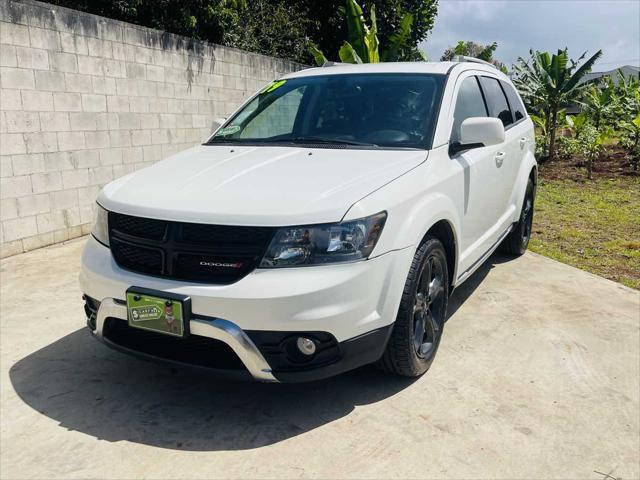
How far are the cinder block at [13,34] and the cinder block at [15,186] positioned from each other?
50.8 inches

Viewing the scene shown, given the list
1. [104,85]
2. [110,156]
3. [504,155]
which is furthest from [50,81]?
[504,155]

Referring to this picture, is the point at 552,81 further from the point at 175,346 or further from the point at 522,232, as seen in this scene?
the point at 175,346

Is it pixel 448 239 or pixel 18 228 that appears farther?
pixel 18 228

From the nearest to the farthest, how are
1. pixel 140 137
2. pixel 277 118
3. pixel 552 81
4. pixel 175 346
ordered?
pixel 175 346, pixel 277 118, pixel 140 137, pixel 552 81

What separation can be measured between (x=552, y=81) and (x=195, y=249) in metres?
12.0

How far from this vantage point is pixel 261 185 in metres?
2.79

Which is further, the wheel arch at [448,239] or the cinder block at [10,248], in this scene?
the cinder block at [10,248]

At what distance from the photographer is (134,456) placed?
99.8 inches

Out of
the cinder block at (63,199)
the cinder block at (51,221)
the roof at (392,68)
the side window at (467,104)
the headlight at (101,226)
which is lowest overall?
the cinder block at (51,221)

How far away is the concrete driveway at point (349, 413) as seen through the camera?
2494 millimetres

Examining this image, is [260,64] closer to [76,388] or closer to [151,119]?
[151,119]

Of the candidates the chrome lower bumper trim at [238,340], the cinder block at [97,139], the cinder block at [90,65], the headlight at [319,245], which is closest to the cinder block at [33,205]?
the cinder block at [97,139]

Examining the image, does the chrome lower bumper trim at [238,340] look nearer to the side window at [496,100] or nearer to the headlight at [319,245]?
the headlight at [319,245]

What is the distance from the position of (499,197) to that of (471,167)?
2.96 ft
